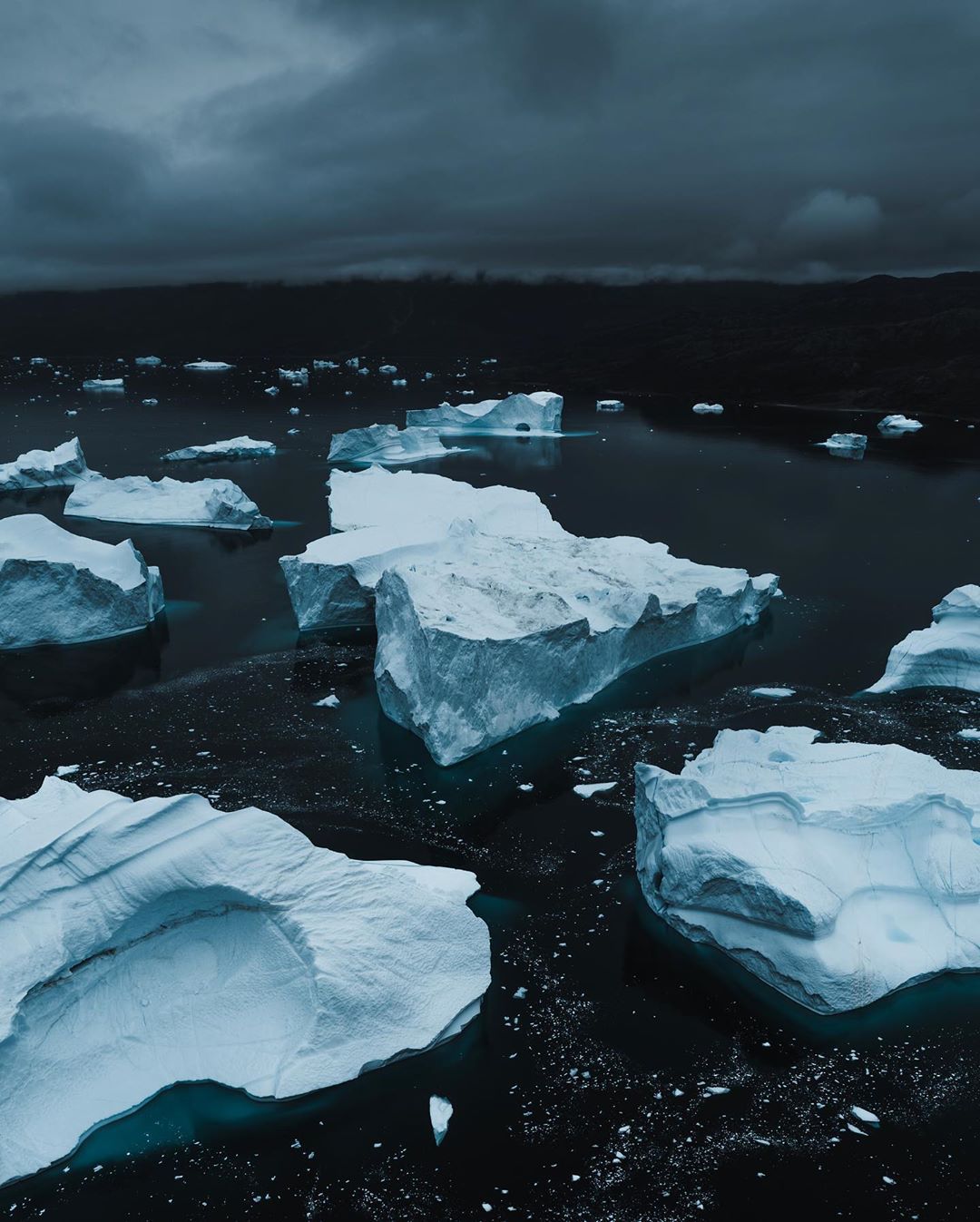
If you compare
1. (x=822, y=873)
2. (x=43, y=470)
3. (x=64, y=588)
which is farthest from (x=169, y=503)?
(x=822, y=873)

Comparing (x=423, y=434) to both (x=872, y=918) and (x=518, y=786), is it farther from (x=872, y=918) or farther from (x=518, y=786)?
(x=872, y=918)

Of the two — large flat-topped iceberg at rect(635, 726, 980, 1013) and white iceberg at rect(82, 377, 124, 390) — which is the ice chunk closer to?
large flat-topped iceberg at rect(635, 726, 980, 1013)

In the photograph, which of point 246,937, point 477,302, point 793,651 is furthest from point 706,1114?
point 477,302

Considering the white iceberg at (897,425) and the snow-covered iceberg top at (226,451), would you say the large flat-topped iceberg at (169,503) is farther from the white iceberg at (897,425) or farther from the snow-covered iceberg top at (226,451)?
the white iceberg at (897,425)

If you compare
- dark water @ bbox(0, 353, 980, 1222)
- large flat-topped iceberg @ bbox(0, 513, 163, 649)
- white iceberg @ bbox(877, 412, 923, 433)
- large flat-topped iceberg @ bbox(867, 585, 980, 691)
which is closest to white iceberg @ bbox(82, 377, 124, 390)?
dark water @ bbox(0, 353, 980, 1222)

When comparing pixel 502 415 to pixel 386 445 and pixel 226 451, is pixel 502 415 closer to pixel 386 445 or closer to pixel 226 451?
pixel 386 445

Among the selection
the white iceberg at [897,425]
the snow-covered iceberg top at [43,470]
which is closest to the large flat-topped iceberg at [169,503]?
the snow-covered iceberg top at [43,470]
